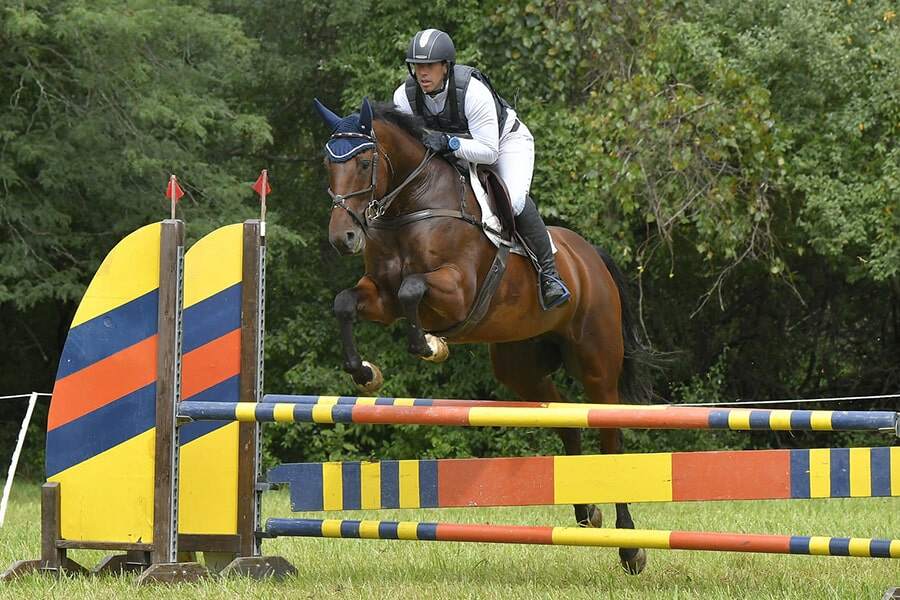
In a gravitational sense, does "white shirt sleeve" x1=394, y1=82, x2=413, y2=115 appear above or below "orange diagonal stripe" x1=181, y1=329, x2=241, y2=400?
above

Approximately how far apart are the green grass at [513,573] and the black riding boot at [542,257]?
112 cm

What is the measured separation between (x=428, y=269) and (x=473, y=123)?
25.5 inches

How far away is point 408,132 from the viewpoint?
525 centimetres

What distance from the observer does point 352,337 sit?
4.97 m

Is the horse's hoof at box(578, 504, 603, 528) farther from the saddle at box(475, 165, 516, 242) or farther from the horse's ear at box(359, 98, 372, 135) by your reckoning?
the horse's ear at box(359, 98, 372, 135)

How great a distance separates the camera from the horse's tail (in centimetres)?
649

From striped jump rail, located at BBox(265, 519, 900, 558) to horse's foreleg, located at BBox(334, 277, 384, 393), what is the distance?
0.63m

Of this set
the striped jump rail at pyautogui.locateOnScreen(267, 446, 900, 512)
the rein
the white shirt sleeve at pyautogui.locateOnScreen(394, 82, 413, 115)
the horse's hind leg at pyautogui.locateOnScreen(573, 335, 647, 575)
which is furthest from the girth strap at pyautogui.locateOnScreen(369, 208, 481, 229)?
the horse's hind leg at pyautogui.locateOnScreen(573, 335, 647, 575)

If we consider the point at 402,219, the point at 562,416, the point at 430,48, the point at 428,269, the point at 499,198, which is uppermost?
the point at 430,48

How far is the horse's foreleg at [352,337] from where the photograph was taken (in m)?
4.89

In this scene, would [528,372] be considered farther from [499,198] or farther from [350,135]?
[350,135]

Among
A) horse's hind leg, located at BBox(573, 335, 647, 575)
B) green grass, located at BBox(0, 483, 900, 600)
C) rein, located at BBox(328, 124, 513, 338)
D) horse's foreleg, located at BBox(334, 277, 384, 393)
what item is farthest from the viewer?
horse's hind leg, located at BBox(573, 335, 647, 575)

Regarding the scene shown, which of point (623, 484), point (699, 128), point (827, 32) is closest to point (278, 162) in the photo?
point (699, 128)

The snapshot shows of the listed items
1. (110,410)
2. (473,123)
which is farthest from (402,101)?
(110,410)
